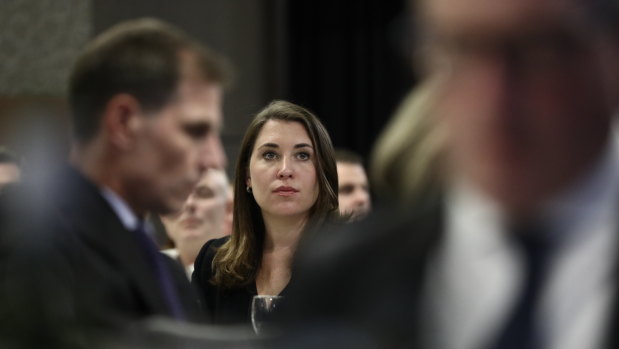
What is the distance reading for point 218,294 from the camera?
6.11ft

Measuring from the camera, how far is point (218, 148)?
137cm

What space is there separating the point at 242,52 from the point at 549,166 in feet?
16.8

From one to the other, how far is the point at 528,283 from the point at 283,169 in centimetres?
144

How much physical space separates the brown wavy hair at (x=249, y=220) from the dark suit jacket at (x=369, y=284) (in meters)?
1.33

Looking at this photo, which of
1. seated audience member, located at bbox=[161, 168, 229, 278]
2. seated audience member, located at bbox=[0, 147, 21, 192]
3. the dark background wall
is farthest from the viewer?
the dark background wall

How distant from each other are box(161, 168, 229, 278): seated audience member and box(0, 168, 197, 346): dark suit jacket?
0.77 m

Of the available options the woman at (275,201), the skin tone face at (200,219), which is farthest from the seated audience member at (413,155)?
the skin tone face at (200,219)

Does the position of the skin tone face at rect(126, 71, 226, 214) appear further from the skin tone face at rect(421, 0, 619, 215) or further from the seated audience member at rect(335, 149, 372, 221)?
the seated audience member at rect(335, 149, 372, 221)

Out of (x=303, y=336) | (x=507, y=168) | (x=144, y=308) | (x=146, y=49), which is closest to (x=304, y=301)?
(x=303, y=336)

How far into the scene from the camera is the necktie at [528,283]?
1.42 ft

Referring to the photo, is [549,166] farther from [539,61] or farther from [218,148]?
[218,148]

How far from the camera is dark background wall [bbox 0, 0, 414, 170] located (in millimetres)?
4484

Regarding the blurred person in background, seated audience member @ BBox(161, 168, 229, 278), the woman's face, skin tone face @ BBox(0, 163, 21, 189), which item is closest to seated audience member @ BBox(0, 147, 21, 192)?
skin tone face @ BBox(0, 163, 21, 189)

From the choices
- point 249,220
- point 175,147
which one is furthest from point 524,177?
point 249,220
